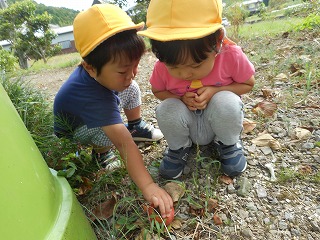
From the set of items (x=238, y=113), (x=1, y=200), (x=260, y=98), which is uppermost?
(x=1, y=200)

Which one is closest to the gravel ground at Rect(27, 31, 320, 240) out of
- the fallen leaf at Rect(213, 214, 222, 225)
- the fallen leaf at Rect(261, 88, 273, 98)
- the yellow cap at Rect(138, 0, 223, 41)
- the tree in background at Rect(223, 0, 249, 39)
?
the fallen leaf at Rect(213, 214, 222, 225)

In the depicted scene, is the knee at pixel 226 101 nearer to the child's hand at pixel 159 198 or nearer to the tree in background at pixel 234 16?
the child's hand at pixel 159 198

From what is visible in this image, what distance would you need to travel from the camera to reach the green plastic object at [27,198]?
2.35 ft

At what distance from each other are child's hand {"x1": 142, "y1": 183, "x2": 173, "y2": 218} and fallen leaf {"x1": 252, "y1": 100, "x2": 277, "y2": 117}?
91cm

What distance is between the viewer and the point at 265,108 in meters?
1.85

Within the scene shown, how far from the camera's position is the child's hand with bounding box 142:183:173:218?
114cm

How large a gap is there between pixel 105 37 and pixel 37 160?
2.08 feet

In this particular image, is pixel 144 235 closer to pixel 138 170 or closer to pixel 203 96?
pixel 138 170

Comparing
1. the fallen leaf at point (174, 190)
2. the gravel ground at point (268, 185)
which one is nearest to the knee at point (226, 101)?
the gravel ground at point (268, 185)

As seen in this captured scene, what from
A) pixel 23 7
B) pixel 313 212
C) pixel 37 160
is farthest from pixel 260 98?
pixel 23 7

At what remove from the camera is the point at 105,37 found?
1300 mm

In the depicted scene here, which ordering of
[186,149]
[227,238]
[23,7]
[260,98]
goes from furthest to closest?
[23,7] < [260,98] < [186,149] < [227,238]

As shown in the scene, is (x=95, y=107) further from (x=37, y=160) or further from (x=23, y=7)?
(x=23, y=7)

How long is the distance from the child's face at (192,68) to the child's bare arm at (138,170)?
1.23 ft
